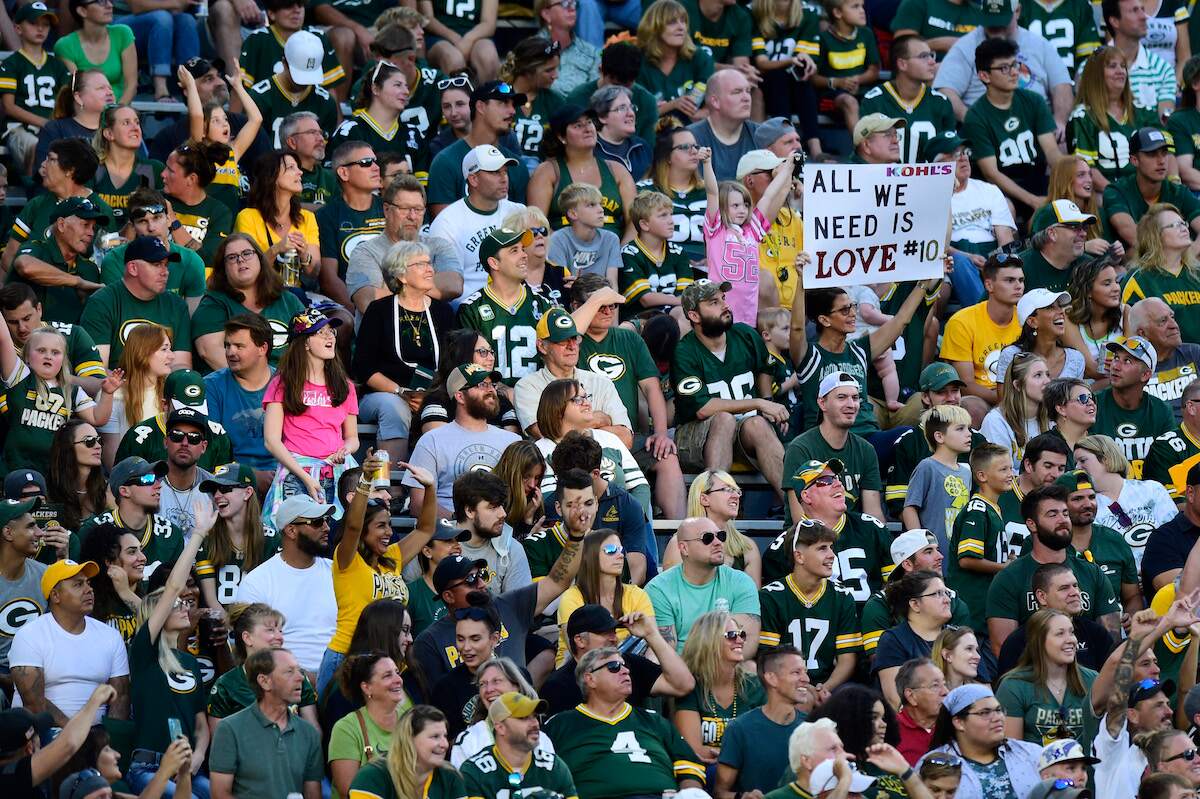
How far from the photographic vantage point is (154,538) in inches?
428

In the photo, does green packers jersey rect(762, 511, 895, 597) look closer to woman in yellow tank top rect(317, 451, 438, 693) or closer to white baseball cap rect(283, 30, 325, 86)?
woman in yellow tank top rect(317, 451, 438, 693)

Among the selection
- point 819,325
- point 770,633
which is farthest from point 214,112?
point 770,633

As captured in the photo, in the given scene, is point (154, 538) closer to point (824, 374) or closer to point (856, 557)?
point (856, 557)

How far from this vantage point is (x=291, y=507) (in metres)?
10.7

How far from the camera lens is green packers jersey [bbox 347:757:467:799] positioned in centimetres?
920

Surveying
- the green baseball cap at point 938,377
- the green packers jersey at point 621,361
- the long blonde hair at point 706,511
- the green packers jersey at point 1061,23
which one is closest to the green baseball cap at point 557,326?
the green packers jersey at point 621,361

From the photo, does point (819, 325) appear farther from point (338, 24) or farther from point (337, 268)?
point (338, 24)

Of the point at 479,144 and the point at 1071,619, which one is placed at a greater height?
the point at 479,144

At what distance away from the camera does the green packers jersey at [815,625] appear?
36.1 feet

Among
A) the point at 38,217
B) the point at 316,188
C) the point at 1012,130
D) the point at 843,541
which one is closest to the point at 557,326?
the point at 843,541

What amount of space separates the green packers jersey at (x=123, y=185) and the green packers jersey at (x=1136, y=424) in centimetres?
569

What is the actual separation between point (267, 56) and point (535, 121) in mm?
1832

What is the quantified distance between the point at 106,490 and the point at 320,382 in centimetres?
119

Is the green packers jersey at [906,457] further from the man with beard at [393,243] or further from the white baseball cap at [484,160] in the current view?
the white baseball cap at [484,160]
